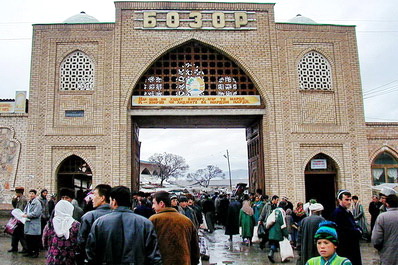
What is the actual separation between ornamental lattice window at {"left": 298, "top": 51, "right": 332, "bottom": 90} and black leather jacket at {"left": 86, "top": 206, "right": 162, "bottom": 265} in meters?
12.6

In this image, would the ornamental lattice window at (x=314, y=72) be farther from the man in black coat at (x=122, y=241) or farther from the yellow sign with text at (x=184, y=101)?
the man in black coat at (x=122, y=241)

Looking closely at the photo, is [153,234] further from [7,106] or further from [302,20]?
[302,20]

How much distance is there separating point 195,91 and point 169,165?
44785 mm

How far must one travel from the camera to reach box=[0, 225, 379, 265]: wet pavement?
8.79 meters

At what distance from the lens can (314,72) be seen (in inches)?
608

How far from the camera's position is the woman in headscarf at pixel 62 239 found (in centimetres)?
449

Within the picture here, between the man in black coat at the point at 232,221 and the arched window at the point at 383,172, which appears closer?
the man in black coat at the point at 232,221

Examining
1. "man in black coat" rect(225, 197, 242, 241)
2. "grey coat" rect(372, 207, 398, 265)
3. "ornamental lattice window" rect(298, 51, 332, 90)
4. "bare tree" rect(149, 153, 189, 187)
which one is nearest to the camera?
"grey coat" rect(372, 207, 398, 265)

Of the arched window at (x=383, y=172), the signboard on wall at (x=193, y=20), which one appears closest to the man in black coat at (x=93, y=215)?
the signboard on wall at (x=193, y=20)

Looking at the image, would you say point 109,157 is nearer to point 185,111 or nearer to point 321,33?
point 185,111

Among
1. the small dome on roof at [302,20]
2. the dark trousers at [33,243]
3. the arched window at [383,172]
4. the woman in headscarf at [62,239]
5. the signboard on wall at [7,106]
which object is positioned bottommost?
the dark trousers at [33,243]

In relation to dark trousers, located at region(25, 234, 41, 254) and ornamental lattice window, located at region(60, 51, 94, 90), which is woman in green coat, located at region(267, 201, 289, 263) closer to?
dark trousers, located at region(25, 234, 41, 254)

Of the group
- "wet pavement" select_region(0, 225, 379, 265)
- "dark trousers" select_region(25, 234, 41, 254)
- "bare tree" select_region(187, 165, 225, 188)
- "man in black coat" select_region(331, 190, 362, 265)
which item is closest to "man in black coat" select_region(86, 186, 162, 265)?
"man in black coat" select_region(331, 190, 362, 265)

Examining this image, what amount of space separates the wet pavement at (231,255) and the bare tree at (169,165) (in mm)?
44955
